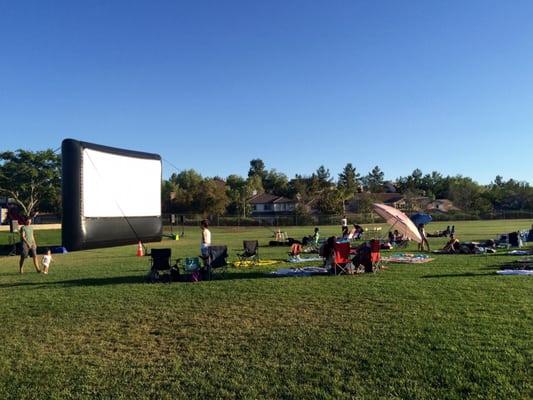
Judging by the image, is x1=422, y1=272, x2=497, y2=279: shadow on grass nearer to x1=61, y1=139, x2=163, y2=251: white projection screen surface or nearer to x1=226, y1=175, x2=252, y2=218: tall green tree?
x1=61, y1=139, x2=163, y2=251: white projection screen surface

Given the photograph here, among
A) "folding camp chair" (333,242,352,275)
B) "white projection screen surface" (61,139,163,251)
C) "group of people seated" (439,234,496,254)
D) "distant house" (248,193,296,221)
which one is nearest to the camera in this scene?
"folding camp chair" (333,242,352,275)

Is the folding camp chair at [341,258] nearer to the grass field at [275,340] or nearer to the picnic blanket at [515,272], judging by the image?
the grass field at [275,340]

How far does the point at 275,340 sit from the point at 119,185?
2117 cm

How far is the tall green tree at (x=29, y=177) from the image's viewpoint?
198 feet

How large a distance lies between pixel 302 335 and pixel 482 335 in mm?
2253

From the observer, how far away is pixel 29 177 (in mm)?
61156

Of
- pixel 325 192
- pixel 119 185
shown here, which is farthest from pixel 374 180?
pixel 119 185

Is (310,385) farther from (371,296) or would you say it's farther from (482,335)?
(371,296)

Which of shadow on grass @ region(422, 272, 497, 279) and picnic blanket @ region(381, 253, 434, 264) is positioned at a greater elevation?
picnic blanket @ region(381, 253, 434, 264)

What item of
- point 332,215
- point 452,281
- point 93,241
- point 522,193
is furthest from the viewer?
point 522,193

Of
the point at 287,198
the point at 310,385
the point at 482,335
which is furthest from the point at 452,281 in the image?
the point at 287,198

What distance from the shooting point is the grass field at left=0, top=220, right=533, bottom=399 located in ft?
14.9

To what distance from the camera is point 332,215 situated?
66188mm

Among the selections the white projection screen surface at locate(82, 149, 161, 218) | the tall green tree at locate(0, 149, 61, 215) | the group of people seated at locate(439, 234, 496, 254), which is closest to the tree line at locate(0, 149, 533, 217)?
the tall green tree at locate(0, 149, 61, 215)
